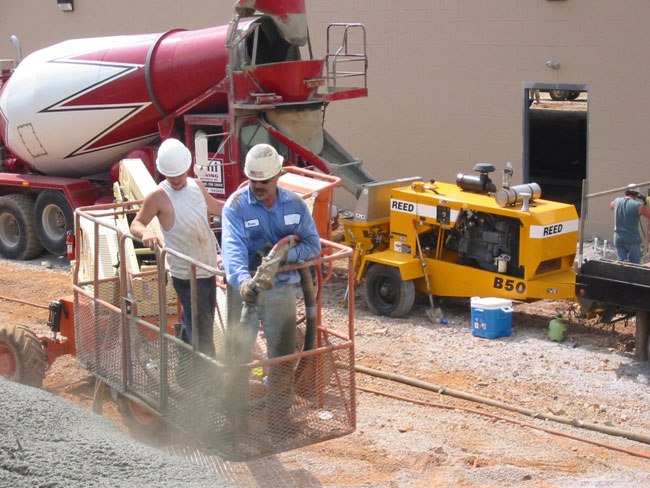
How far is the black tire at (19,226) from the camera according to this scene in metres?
14.3

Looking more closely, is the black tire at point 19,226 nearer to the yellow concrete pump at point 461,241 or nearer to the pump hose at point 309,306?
the yellow concrete pump at point 461,241

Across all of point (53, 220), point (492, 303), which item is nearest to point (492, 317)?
point (492, 303)

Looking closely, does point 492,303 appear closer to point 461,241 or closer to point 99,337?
point 461,241

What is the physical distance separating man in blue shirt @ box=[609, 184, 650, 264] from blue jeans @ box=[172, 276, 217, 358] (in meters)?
→ 6.26

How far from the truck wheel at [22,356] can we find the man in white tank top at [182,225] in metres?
2.08

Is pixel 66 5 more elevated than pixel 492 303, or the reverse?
pixel 66 5

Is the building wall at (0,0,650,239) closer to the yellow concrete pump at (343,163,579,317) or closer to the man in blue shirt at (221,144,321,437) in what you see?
the yellow concrete pump at (343,163,579,317)

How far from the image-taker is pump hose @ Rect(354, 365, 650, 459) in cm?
754

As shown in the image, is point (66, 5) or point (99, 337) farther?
point (66, 5)

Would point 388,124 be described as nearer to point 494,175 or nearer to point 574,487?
point 494,175

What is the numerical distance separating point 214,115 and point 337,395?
275 inches

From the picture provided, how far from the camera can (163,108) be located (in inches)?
500

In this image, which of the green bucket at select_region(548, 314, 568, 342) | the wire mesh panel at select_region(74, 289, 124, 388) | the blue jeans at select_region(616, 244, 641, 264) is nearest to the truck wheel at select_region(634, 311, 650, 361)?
the green bucket at select_region(548, 314, 568, 342)

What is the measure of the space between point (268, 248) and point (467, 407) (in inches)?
126
